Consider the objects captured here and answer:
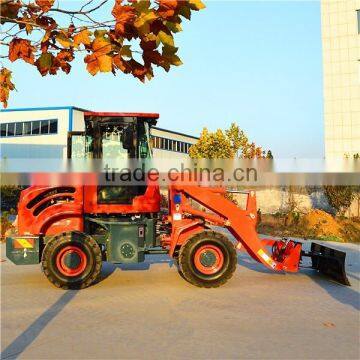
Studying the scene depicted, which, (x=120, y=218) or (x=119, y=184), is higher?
(x=119, y=184)

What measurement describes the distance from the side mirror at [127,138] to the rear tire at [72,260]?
169cm

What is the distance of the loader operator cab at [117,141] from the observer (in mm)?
7688

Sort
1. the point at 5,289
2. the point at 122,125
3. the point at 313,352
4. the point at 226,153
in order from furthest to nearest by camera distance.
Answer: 1. the point at 226,153
2. the point at 122,125
3. the point at 5,289
4. the point at 313,352

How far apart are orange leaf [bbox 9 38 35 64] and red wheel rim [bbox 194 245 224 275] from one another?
19.1 ft

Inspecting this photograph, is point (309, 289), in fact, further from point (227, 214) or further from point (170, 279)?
point (170, 279)

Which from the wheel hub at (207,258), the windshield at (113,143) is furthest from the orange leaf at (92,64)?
the wheel hub at (207,258)

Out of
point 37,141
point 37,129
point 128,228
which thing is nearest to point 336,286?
point 128,228

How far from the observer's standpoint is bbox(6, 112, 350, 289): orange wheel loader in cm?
745

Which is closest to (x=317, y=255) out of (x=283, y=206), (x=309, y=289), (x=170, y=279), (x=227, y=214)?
(x=309, y=289)

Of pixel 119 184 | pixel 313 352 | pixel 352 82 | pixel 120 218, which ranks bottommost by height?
pixel 313 352

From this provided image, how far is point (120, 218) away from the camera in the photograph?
794 cm

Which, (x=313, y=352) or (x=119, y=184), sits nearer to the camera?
(x=313, y=352)

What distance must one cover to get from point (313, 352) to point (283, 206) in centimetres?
1662

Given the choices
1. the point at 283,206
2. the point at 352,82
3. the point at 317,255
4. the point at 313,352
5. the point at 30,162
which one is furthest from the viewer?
the point at 352,82
